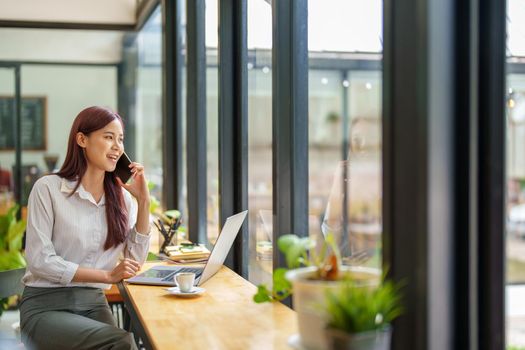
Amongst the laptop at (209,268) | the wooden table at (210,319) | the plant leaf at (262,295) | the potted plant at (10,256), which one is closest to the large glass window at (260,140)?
the laptop at (209,268)

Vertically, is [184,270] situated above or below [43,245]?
below

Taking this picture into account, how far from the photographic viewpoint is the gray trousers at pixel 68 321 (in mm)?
2412

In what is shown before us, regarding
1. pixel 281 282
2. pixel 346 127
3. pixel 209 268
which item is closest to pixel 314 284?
pixel 281 282

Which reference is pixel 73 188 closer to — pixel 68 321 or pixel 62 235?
pixel 62 235

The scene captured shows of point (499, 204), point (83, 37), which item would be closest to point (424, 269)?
point (499, 204)

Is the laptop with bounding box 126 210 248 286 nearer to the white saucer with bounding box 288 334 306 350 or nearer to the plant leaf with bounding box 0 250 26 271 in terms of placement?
the plant leaf with bounding box 0 250 26 271

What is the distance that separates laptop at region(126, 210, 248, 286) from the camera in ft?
8.54

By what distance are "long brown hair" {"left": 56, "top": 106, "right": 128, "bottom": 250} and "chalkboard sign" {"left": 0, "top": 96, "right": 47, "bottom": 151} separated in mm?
3325

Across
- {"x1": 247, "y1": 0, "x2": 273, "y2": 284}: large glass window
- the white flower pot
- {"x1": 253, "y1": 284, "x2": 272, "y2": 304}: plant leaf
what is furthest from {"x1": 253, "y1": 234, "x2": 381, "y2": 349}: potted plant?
{"x1": 247, "y1": 0, "x2": 273, "y2": 284}: large glass window

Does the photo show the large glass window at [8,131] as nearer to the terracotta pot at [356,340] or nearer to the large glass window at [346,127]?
the large glass window at [346,127]

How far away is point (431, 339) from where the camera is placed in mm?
1445

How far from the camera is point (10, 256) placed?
2811 millimetres

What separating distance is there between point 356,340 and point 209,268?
1450mm

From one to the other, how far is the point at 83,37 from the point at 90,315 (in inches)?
152
